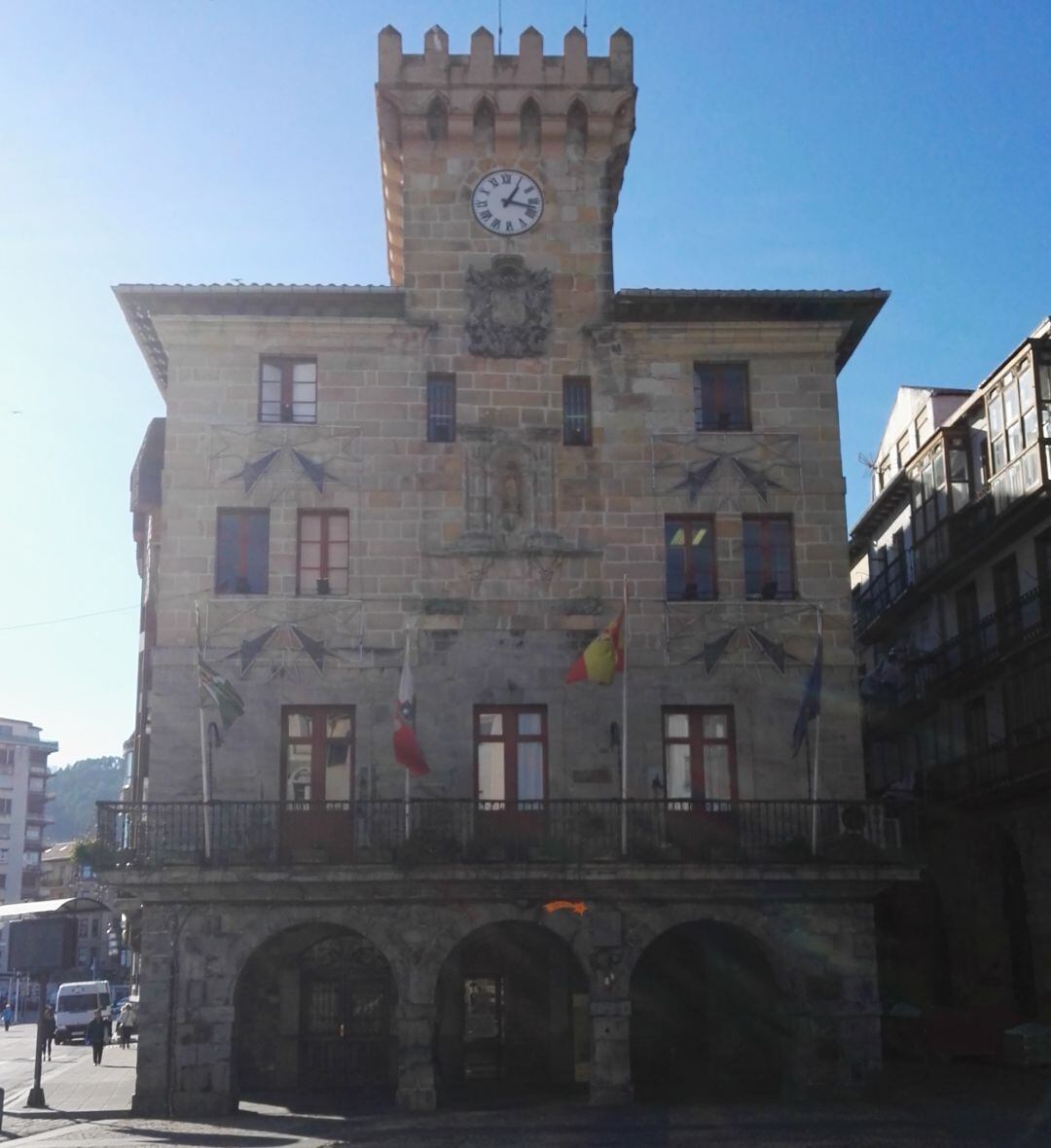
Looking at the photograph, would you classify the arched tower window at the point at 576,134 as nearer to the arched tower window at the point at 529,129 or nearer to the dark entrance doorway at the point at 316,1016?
the arched tower window at the point at 529,129

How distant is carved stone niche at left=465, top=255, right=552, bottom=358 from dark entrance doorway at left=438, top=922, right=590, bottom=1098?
12065mm

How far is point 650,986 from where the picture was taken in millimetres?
32906

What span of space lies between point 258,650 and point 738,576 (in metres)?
9.86

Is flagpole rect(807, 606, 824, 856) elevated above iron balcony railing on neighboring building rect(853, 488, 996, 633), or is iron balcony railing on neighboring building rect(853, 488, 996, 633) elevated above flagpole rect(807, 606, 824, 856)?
iron balcony railing on neighboring building rect(853, 488, 996, 633)

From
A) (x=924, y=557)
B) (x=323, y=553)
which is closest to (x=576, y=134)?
(x=323, y=553)

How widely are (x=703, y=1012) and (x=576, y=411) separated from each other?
12964 millimetres

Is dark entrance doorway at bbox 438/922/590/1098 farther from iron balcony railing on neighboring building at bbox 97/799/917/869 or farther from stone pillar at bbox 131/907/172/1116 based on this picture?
stone pillar at bbox 131/907/172/1116

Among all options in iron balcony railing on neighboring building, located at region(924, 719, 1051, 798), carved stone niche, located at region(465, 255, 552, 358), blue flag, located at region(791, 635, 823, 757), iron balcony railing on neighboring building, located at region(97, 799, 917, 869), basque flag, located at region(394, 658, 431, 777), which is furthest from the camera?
iron balcony railing on neighboring building, located at region(924, 719, 1051, 798)

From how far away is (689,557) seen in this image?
32.1 meters

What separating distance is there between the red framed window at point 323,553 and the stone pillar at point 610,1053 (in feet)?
31.9

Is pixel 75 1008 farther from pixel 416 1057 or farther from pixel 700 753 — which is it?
pixel 700 753

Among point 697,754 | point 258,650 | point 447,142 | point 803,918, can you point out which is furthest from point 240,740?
point 447,142

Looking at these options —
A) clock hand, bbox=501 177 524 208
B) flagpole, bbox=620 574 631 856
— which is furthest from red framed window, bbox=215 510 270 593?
clock hand, bbox=501 177 524 208

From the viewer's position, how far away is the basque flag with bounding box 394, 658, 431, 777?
92.9ft
